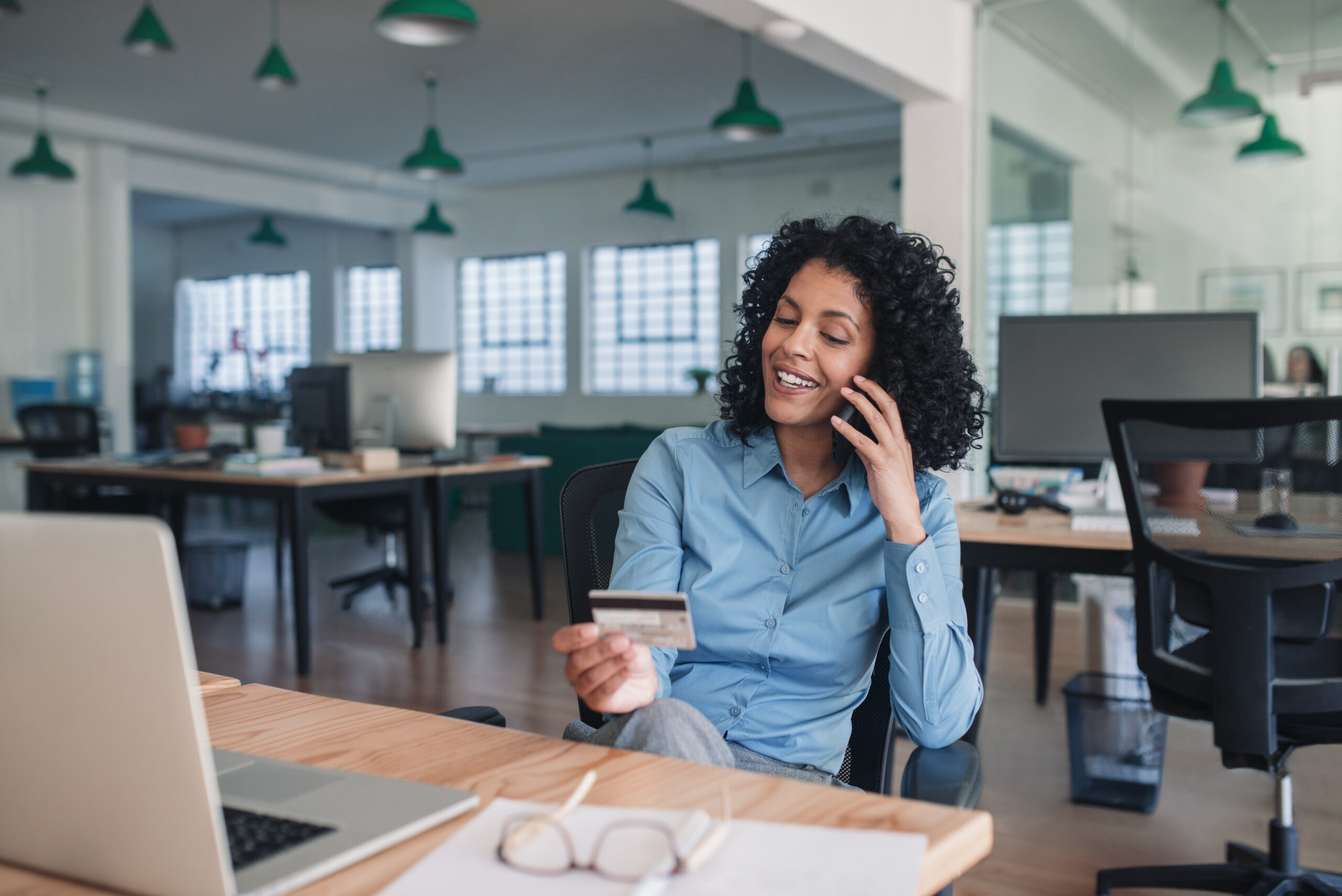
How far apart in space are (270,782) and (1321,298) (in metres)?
4.92

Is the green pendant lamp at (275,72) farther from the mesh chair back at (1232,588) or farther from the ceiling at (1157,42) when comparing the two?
the mesh chair back at (1232,588)

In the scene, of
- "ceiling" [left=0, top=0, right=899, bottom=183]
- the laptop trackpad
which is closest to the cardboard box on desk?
"ceiling" [left=0, top=0, right=899, bottom=183]

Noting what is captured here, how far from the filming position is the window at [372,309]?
40.7ft

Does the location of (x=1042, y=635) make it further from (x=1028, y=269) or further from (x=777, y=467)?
(x=777, y=467)

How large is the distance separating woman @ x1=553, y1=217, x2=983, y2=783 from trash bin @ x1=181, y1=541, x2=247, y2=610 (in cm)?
443

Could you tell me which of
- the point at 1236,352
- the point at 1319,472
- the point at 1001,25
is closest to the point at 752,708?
the point at 1236,352

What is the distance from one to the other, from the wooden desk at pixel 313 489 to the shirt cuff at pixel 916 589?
3.01 meters

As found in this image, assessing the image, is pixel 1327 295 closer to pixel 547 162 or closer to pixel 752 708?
pixel 752 708

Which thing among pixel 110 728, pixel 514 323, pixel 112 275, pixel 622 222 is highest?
pixel 622 222

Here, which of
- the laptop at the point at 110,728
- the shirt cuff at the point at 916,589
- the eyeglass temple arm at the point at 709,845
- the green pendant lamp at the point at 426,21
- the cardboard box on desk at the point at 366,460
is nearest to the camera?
the laptop at the point at 110,728

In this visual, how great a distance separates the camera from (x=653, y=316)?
36.8 feet

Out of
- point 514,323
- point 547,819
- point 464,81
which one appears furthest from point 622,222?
point 547,819

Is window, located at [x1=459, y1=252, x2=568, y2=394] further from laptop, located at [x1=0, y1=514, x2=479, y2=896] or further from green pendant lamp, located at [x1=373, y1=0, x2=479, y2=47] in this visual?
laptop, located at [x1=0, y1=514, x2=479, y2=896]

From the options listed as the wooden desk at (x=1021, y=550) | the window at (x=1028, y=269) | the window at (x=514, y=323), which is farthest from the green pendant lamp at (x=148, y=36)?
the window at (x=514, y=323)
